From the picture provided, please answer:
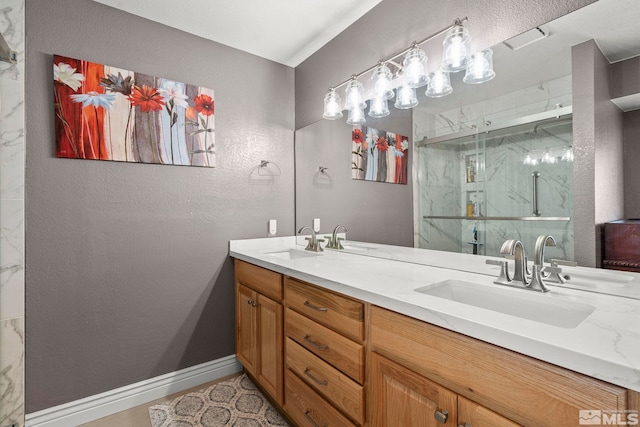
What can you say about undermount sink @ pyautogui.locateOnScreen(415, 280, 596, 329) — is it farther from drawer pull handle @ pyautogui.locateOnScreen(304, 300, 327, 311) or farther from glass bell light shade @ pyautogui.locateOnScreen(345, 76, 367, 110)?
glass bell light shade @ pyautogui.locateOnScreen(345, 76, 367, 110)

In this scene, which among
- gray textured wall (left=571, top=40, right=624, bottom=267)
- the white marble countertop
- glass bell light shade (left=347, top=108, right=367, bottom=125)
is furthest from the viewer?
glass bell light shade (left=347, top=108, right=367, bottom=125)

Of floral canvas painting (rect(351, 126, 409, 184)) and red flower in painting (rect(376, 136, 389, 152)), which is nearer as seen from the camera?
floral canvas painting (rect(351, 126, 409, 184))

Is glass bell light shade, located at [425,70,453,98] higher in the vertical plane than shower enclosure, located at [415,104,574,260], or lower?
higher

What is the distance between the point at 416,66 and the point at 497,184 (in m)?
0.74

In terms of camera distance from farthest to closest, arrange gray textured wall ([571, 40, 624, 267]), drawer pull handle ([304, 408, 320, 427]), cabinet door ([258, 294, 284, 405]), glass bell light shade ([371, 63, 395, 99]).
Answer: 1. glass bell light shade ([371, 63, 395, 99])
2. cabinet door ([258, 294, 284, 405])
3. drawer pull handle ([304, 408, 320, 427])
4. gray textured wall ([571, 40, 624, 267])

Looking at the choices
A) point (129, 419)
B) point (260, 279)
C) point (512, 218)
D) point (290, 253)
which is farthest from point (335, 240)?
point (129, 419)

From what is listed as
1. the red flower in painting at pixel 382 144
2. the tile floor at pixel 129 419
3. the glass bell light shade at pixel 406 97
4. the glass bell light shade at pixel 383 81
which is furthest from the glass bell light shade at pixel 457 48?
the tile floor at pixel 129 419

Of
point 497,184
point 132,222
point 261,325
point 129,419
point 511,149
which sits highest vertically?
point 511,149

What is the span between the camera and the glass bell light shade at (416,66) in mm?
1581

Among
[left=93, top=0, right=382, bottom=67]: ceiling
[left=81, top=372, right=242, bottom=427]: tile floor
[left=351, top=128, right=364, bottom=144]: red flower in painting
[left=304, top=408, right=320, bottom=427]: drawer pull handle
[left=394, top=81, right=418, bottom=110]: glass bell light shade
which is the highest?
[left=93, top=0, right=382, bottom=67]: ceiling

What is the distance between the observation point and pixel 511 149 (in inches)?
49.0

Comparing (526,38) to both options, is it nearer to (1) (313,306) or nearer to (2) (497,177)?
(2) (497,177)

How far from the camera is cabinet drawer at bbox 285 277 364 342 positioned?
1169 millimetres

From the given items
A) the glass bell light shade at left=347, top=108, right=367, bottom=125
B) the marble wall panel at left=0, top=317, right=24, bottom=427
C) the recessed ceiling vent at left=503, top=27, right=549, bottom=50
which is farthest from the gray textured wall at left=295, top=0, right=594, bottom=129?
the marble wall panel at left=0, top=317, right=24, bottom=427
